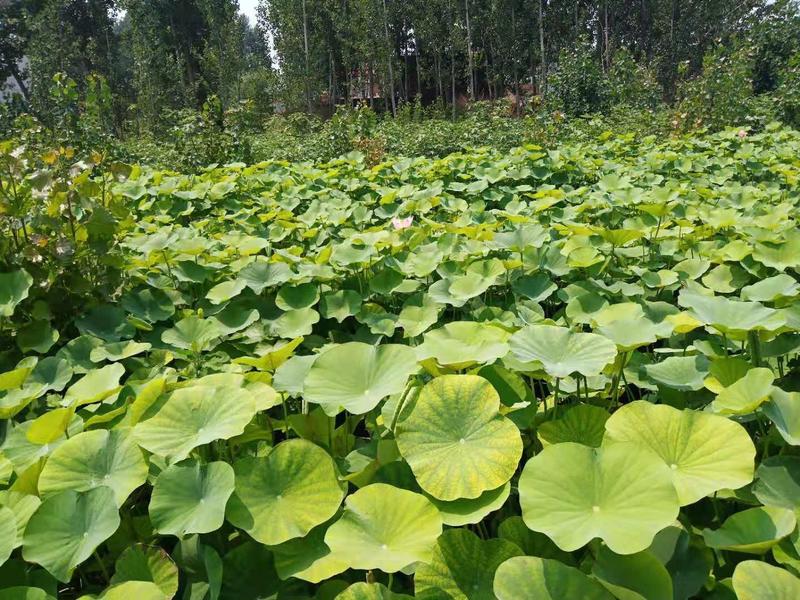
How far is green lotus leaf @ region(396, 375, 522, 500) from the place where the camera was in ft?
2.76

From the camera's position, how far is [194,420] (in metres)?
0.97

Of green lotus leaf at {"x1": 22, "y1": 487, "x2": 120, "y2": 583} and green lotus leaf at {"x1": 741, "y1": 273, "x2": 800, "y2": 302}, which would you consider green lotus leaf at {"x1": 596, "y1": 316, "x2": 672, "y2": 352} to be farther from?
green lotus leaf at {"x1": 22, "y1": 487, "x2": 120, "y2": 583}

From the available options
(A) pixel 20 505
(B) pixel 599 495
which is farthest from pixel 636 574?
(A) pixel 20 505

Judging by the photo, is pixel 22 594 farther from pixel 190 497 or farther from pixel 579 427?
pixel 579 427

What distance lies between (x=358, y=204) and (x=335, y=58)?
24.7 m

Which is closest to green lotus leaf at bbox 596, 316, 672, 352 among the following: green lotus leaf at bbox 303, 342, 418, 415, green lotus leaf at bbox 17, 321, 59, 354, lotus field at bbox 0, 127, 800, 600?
lotus field at bbox 0, 127, 800, 600

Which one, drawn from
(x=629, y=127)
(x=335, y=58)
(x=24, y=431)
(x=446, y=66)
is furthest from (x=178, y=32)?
(x=24, y=431)

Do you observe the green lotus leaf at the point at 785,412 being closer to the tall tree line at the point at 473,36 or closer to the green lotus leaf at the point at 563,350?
the green lotus leaf at the point at 563,350

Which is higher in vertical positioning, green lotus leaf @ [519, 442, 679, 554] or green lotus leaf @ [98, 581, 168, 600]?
green lotus leaf @ [519, 442, 679, 554]

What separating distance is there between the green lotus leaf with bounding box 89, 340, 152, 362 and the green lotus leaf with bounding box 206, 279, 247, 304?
30cm

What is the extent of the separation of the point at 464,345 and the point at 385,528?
1.47 ft

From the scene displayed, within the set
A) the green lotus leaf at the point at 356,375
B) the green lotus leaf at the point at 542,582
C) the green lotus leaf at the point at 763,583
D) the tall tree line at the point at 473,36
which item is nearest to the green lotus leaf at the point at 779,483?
the green lotus leaf at the point at 763,583

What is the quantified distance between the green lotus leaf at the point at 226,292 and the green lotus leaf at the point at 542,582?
1.34 m

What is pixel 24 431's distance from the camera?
117cm
